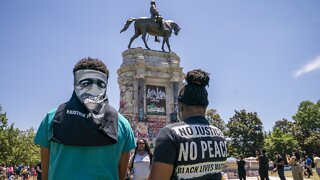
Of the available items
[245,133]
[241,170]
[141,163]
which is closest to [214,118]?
[245,133]

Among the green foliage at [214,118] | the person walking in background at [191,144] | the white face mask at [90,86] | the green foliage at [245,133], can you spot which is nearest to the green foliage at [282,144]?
the green foliage at [245,133]

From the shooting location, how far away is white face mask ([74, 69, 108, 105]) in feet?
10.2

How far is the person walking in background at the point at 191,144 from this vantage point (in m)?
2.83

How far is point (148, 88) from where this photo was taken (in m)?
27.9

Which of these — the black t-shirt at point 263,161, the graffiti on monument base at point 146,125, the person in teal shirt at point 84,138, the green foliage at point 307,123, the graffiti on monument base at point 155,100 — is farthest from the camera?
the green foliage at point 307,123

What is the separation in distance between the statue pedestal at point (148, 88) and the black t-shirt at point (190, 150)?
22.5 metres

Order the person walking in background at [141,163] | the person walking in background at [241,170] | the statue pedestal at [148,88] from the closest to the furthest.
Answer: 1. the person walking in background at [141,163]
2. the person walking in background at [241,170]
3. the statue pedestal at [148,88]

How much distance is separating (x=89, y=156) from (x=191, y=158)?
97 cm

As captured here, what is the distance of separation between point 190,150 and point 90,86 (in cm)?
122

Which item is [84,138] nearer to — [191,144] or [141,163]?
[191,144]

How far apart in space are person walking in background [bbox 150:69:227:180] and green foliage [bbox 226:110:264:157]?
64620 millimetres

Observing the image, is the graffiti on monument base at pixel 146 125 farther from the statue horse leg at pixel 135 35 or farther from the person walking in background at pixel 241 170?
the person walking in background at pixel 241 170

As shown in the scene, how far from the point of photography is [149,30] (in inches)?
1128

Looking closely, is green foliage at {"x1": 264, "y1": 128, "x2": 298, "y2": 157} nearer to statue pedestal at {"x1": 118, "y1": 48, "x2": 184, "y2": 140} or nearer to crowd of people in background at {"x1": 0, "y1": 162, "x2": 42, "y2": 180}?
statue pedestal at {"x1": 118, "y1": 48, "x2": 184, "y2": 140}
